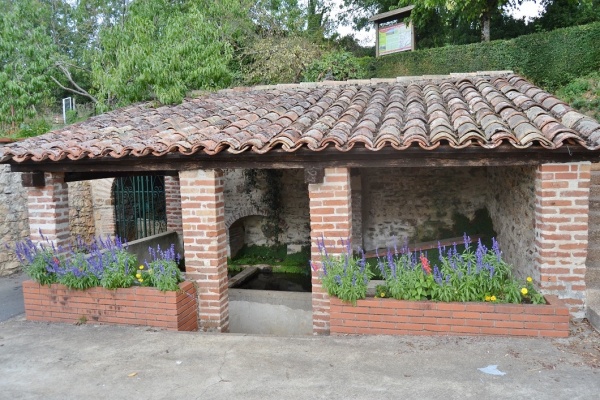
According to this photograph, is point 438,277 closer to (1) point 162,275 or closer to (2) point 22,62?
(1) point 162,275

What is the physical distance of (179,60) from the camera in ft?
26.1

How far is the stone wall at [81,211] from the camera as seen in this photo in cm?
1036

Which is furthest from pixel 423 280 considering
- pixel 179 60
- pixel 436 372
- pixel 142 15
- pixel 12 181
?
pixel 12 181

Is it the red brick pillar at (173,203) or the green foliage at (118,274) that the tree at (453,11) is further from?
the green foliage at (118,274)

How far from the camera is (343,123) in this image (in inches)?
208

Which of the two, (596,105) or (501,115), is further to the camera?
(596,105)

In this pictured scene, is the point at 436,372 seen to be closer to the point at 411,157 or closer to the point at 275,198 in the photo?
the point at 411,157

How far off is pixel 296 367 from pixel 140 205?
7.89 m

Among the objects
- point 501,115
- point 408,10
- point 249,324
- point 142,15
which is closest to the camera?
point 501,115

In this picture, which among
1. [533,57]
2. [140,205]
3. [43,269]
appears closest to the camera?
[43,269]

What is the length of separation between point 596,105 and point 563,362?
27.8ft

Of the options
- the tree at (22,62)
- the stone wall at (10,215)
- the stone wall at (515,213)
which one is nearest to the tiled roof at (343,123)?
the stone wall at (515,213)

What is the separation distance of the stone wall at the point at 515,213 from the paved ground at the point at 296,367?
1257mm

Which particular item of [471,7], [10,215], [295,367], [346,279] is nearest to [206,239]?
[346,279]
